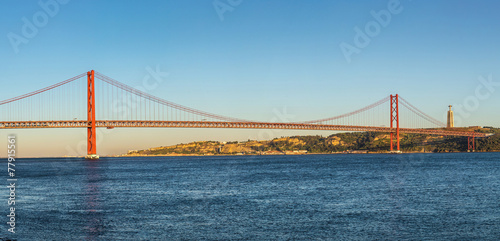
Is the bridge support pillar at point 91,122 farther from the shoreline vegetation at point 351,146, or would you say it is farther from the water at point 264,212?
the shoreline vegetation at point 351,146

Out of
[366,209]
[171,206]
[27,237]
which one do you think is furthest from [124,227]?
[366,209]

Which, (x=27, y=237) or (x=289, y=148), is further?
(x=289, y=148)

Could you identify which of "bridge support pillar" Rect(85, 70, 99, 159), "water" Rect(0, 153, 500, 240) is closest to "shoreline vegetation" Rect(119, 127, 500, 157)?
"bridge support pillar" Rect(85, 70, 99, 159)

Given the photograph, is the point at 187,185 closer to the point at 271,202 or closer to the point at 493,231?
the point at 271,202

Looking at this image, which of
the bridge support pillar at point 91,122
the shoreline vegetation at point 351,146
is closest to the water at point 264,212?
the bridge support pillar at point 91,122

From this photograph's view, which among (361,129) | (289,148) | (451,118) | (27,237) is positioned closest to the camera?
(27,237)

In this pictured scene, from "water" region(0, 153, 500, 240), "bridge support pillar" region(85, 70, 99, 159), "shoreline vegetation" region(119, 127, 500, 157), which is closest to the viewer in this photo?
"water" region(0, 153, 500, 240)

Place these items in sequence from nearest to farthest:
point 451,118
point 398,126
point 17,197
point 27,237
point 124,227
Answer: point 27,237 → point 124,227 → point 17,197 → point 398,126 → point 451,118

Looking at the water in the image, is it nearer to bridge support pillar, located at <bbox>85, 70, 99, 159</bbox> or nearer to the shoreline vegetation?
bridge support pillar, located at <bbox>85, 70, 99, 159</bbox>
